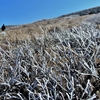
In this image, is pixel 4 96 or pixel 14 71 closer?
pixel 4 96

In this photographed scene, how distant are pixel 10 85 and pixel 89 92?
3.68 ft

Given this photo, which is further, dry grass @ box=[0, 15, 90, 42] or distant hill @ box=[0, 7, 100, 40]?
distant hill @ box=[0, 7, 100, 40]

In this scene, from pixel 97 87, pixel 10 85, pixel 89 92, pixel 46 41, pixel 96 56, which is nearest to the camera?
pixel 89 92

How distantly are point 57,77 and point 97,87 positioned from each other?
0.53 m

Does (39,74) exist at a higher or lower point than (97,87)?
higher

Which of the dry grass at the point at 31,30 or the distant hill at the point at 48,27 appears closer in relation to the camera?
the dry grass at the point at 31,30

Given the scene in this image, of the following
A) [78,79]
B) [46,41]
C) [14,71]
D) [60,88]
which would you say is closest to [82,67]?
[78,79]

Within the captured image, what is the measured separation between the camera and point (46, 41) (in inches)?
219

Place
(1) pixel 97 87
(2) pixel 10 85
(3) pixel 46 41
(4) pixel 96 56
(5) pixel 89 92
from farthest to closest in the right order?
(3) pixel 46 41, (4) pixel 96 56, (2) pixel 10 85, (1) pixel 97 87, (5) pixel 89 92

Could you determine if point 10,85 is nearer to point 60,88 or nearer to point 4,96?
point 4,96

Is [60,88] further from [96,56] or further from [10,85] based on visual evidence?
[96,56]

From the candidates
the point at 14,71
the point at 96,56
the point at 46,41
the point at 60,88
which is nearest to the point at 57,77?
the point at 60,88

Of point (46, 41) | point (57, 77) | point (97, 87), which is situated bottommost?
point (97, 87)

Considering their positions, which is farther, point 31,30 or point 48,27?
point 48,27
